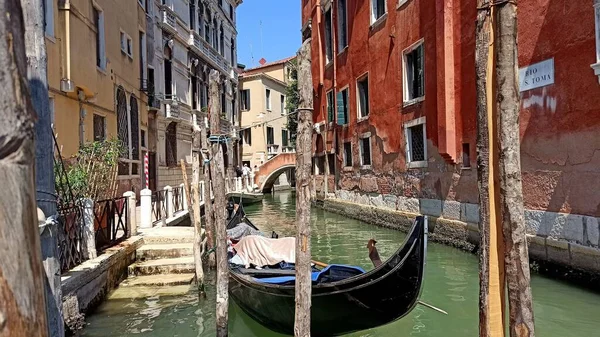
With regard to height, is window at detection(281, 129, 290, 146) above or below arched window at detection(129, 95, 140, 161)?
above

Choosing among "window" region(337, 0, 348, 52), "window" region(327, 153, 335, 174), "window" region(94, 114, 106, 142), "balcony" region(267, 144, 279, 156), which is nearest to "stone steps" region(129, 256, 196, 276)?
"window" region(94, 114, 106, 142)

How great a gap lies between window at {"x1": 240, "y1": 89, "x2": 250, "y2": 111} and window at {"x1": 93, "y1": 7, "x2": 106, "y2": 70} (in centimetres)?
1944

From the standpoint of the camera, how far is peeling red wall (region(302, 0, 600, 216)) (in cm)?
598

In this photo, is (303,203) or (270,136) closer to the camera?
(303,203)

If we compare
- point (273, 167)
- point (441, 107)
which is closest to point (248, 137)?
point (273, 167)

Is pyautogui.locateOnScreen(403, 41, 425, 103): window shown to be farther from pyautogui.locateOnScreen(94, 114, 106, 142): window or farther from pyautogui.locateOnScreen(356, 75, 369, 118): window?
pyautogui.locateOnScreen(94, 114, 106, 142): window

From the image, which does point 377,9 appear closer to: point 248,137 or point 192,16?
point 192,16

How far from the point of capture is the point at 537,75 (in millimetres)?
6723

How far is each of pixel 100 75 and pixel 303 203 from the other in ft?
24.5

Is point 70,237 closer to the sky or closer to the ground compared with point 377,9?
closer to the ground

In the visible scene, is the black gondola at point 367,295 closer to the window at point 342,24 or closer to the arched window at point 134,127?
the arched window at point 134,127

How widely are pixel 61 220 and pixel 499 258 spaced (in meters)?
4.39

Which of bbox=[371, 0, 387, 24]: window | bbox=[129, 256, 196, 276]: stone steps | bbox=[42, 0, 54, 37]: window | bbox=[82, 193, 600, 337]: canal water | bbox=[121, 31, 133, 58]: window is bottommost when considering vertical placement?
bbox=[82, 193, 600, 337]: canal water

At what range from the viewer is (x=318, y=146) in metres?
17.7
